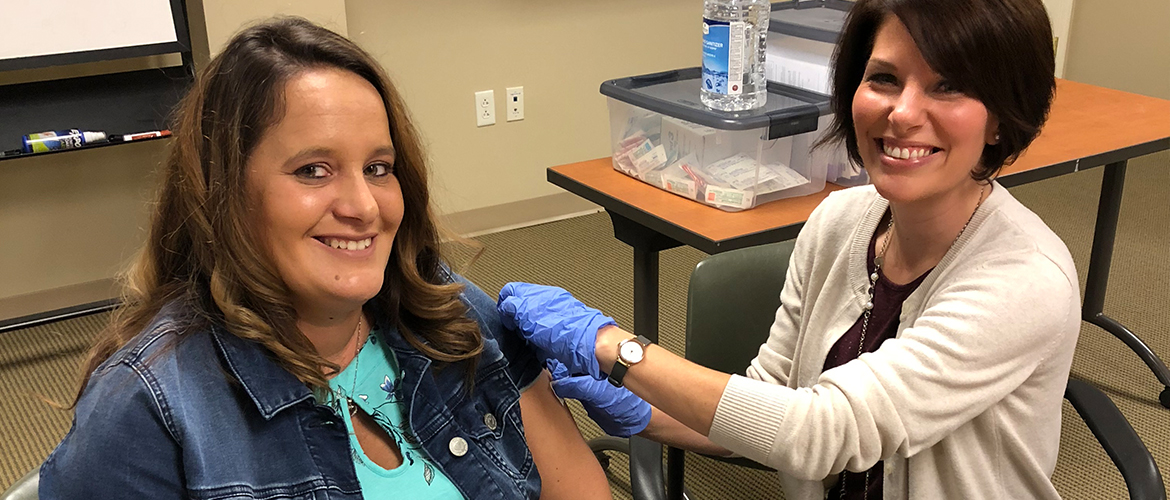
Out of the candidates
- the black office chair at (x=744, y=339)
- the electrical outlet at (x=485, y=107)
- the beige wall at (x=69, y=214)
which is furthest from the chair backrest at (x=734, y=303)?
the electrical outlet at (x=485, y=107)

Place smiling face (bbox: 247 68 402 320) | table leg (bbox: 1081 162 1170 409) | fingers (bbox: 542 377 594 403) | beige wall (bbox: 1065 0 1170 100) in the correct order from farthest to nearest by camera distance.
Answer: beige wall (bbox: 1065 0 1170 100), table leg (bbox: 1081 162 1170 409), fingers (bbox: 542 377 594 403), smiling face (bbox: 247 68 402 320)

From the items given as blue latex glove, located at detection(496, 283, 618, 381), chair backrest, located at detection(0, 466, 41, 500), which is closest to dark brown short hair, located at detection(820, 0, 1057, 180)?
blue latex glove, located at detection(496, 283, 618, 381)

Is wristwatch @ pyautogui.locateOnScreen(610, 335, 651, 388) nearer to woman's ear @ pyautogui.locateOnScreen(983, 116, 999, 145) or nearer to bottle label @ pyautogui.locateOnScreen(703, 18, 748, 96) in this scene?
woman's ear @ pyautogui.locateOnScreen(983, 116, 999, 145)

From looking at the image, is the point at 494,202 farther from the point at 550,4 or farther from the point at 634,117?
the point at 634,117

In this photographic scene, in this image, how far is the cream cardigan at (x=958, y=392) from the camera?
1.16 metres

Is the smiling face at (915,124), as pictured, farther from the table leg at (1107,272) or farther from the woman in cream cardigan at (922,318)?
the table leg at (1107,272)

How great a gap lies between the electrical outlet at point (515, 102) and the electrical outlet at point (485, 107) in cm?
6

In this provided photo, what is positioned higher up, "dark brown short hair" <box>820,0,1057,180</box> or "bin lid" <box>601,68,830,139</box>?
"dark brown short hair" <box>820,0,1057,180</box>

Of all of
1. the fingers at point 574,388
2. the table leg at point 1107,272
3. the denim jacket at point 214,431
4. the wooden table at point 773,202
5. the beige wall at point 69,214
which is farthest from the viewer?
the beige wall at point 69,214

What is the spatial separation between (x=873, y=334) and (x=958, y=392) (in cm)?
24

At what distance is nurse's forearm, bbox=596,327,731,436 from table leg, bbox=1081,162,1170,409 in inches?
78.6

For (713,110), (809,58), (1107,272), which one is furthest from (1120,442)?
(1107,272)

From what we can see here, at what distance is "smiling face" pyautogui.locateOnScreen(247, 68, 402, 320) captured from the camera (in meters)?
1.03

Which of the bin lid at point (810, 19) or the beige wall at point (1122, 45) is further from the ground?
the bin lid at point (810, 19)
